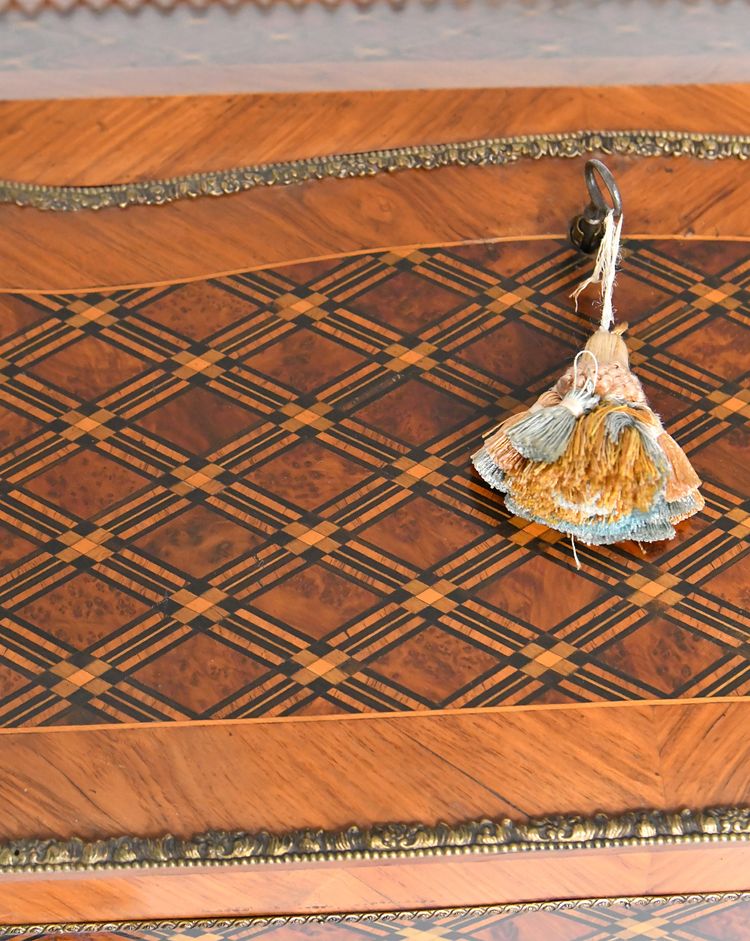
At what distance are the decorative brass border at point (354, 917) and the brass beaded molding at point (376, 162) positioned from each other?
68 centimetres

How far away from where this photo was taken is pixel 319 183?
4.69 feet

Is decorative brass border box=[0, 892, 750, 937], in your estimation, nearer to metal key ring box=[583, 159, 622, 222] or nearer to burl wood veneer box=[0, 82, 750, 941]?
burl wood veneer box=[0, 82, 750, 941]

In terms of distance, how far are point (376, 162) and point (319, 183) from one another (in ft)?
0.20

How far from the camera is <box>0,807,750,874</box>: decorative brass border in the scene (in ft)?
3.75

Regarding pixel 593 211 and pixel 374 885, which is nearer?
pixel 374 885

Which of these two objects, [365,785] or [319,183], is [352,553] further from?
[319,183]

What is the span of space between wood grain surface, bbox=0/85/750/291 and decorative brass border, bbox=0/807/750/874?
55 centimetres

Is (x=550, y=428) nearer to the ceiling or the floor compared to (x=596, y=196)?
nearer to the floor

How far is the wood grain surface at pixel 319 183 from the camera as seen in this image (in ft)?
4.59

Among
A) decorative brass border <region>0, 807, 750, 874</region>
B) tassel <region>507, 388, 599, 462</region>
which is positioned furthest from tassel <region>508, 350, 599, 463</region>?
decorative brass border <region>0, 807, 750, 874</region>

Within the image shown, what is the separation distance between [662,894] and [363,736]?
0.30 metres

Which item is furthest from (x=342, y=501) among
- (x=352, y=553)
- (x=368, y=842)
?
(x=368, y=842)

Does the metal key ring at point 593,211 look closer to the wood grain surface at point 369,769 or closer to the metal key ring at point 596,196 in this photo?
the metal key ring at point 596,196

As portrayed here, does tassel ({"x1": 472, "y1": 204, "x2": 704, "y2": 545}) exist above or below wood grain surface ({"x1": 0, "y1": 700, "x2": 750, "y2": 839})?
above
